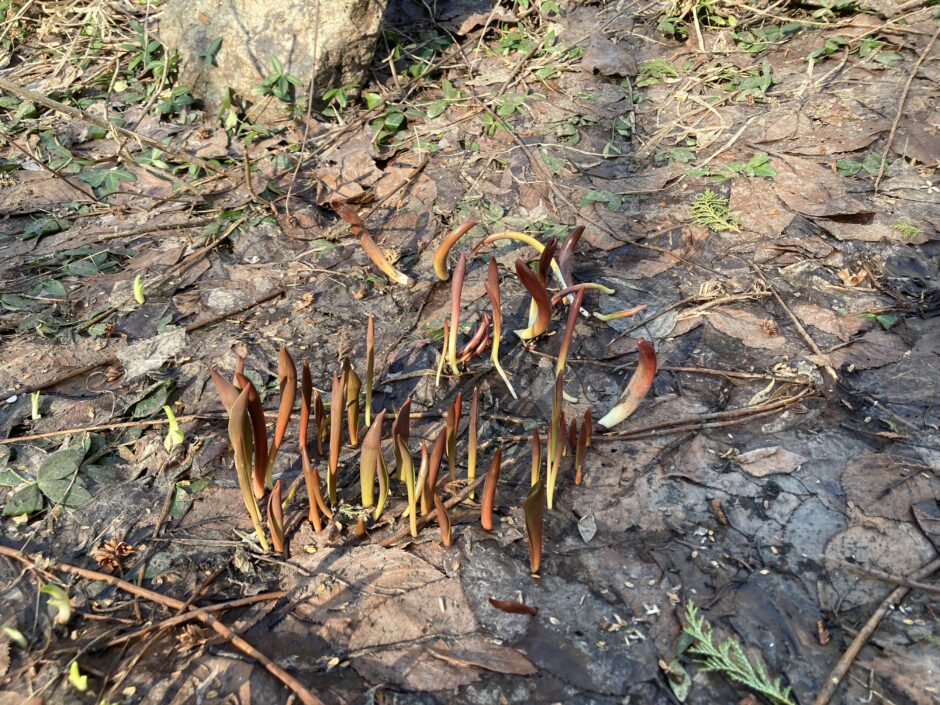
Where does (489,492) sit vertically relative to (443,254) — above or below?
below

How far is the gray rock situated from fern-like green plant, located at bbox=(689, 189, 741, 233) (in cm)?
209

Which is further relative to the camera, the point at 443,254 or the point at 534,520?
the point at 443,254

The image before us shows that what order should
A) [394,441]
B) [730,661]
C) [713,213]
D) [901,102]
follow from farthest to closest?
[901,102]
[713,213]
[394,441]
[730,661]

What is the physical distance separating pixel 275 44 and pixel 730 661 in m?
3.79

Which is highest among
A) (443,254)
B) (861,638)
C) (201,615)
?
(443,254)

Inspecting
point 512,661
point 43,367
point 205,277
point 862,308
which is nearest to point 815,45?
point 862,308

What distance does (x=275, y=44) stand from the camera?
416cm

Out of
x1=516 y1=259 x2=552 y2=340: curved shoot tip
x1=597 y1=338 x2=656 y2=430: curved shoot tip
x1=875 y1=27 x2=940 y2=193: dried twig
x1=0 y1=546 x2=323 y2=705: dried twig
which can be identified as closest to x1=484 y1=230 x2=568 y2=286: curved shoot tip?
x1=516 y1=259 x2=552 y2=340: curved shoot tip

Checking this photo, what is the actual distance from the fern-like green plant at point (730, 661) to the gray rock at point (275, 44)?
3.47 meters

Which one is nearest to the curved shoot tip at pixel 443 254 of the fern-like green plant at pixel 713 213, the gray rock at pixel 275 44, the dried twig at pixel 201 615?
the fern-like green plant at pixel 713 213

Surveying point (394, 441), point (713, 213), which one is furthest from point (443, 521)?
point (713, 213)

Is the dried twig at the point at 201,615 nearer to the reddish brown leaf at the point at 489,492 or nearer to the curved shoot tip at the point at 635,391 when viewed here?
the reddish brown leaf at the point at 489,492

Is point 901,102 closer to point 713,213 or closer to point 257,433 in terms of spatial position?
point 713,213

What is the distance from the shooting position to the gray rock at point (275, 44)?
4137mm
